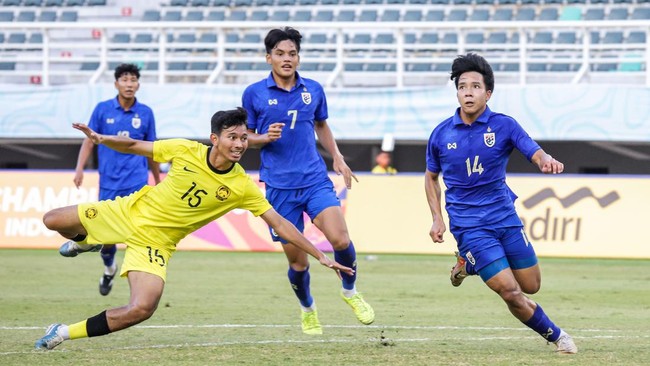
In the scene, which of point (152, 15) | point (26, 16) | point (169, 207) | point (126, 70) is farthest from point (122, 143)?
point (26, 16)

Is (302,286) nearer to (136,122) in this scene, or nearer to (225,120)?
(225,120)

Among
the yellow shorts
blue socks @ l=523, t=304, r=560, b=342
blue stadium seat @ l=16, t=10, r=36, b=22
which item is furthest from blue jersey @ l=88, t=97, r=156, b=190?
blue stadium seat @ l=16, t=10, r=36, b=22

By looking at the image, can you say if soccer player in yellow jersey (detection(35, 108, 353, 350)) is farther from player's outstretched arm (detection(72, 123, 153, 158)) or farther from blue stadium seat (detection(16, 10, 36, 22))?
blue stadium seat (detection(16, 10, 36, 22))

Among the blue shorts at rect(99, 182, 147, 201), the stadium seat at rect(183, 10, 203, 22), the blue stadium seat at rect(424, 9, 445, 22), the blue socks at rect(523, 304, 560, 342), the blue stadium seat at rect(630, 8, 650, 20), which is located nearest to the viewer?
the blue socks at rect(523, 304, 560, 342)

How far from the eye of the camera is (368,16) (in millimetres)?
30297

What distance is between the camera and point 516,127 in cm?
955

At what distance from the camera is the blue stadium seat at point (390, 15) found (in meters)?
29.9

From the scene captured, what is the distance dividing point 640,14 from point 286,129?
18929 millimetres

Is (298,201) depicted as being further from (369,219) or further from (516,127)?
(369,219)

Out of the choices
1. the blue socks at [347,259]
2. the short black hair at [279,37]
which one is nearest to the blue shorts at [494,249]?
the blue socks at [347,259]

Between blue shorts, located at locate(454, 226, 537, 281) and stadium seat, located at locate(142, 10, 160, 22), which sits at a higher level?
stadium seat, located at locate(142, 10, 160, 22)

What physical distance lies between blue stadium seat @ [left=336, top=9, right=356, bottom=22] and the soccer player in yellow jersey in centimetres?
2112

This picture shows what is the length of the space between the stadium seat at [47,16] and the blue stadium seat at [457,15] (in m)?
10.8

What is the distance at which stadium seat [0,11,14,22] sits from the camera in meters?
33.7
